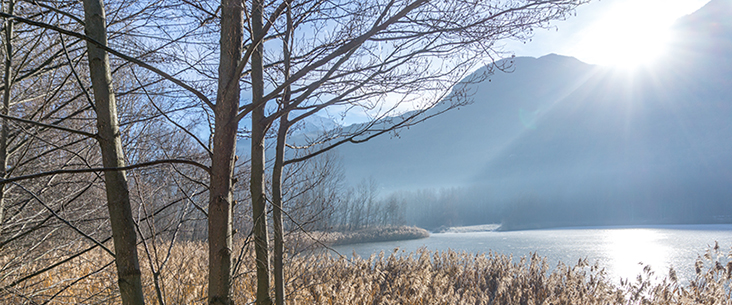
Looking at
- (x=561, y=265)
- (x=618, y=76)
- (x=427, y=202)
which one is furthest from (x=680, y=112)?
(x=561, y=265)

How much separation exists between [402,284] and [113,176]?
5198 mm

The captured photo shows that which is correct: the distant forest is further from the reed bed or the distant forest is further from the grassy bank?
the reed bed

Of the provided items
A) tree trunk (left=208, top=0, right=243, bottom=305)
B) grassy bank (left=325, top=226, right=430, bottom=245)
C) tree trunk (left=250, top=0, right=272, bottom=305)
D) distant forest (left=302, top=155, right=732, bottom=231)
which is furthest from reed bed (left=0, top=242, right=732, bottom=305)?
distant forest (left=302, top=155, right=732, bottom=231)

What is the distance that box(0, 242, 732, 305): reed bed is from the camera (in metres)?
3.93

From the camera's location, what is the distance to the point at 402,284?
604 centimetres

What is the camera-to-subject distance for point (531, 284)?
23.1 ft

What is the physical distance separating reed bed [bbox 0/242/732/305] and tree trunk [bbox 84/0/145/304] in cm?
91

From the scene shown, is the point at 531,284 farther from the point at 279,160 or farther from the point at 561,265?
the point at 279,160

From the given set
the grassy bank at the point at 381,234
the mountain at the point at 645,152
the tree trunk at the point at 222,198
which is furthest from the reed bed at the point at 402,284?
the mountain at the point at 645,152

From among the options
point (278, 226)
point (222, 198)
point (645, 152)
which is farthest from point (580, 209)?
point (222, 198)

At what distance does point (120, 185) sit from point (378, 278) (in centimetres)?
529

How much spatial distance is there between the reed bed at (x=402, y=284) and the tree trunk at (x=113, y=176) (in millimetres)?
914

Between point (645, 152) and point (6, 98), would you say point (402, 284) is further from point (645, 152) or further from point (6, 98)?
point (645, 152)

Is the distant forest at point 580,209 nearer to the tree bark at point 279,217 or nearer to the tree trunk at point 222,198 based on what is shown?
the tree bark at point 279,217
